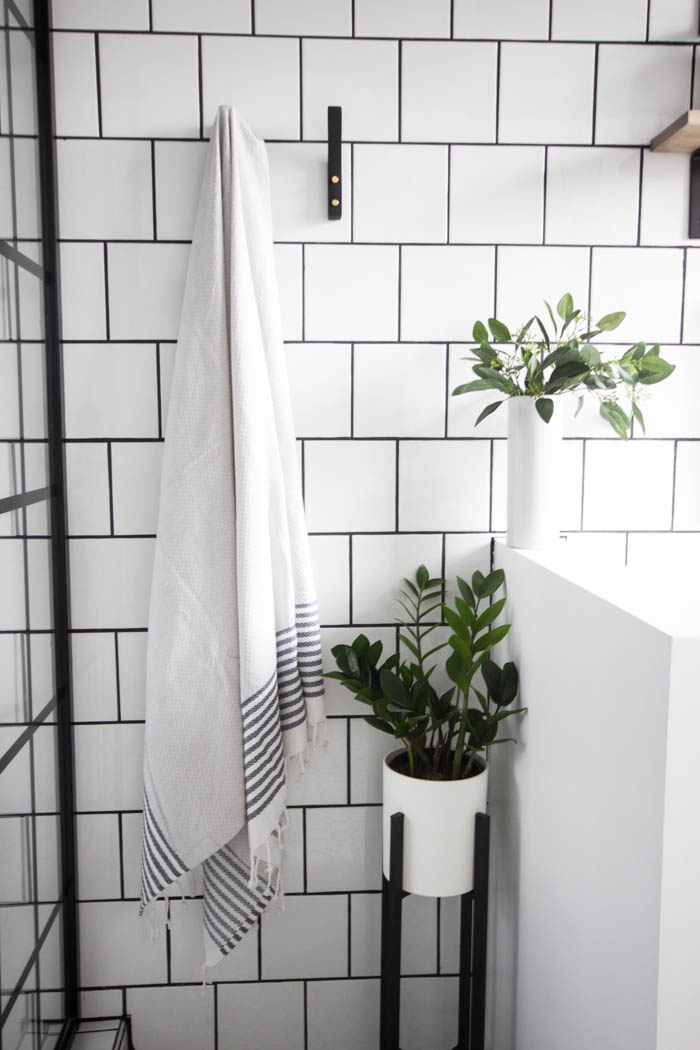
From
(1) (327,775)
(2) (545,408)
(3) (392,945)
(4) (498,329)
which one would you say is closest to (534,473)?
(2) (545,408)

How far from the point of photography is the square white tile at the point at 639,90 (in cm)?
105

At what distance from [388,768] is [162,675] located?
31 cm

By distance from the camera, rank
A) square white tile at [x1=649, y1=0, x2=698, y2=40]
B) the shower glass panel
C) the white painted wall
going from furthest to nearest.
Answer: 1. square white tile at [x1=649, y1=0, x2=698, y2=40]
2. the shower glass panel
3. the white painted wall

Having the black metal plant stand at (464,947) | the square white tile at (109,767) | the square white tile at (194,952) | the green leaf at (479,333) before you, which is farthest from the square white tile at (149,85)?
the square white tile at (194,952)

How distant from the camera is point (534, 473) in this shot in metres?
0.99

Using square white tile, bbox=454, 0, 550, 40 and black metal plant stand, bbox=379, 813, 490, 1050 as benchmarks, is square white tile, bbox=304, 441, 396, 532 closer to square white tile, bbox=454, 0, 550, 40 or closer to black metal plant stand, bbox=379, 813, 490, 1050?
black metal plant stand, bbox=379, 813, 490, 1050

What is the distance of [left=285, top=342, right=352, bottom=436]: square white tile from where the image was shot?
1061 mm

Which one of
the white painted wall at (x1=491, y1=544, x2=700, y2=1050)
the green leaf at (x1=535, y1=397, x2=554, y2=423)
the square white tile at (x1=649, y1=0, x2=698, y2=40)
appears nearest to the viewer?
the white painted wall at (x1=491, y1=544, x2=700, y2=1050)

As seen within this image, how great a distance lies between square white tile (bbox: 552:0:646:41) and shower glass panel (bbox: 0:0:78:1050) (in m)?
0.67

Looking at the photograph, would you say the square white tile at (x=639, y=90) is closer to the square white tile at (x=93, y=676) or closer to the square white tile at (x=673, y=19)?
the square white tile at (x=673, y=19)

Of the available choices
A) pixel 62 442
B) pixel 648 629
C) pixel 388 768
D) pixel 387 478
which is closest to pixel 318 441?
pixel 387 478

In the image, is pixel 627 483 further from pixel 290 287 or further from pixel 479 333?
pixel 290 287

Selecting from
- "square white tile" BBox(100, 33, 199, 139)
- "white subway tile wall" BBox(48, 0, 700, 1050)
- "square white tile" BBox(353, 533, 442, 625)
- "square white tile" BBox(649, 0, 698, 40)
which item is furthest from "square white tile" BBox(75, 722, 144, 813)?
"square white tile" BBox(649, 0, 698, 40)

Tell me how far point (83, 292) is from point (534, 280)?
62 cm
